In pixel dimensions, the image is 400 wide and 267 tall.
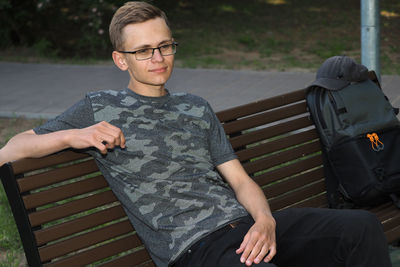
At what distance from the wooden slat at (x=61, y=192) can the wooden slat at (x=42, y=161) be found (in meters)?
0.11

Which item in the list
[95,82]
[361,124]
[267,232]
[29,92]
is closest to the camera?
[267,232]

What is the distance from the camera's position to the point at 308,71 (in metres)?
10.3

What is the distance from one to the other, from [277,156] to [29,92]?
6088 millimetres

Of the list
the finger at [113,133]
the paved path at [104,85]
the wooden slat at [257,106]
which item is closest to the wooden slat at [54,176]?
the finger at [113,133]

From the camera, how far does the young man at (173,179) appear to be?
2803 millimetres

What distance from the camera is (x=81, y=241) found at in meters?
3.01

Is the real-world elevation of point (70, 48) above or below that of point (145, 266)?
above

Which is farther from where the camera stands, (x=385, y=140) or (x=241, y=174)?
(x=385, y=140)

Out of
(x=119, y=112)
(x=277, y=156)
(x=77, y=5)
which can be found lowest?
(x=277, y=156)

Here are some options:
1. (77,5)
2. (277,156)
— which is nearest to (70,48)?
(77,5)

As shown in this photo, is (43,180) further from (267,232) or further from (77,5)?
(77,5)

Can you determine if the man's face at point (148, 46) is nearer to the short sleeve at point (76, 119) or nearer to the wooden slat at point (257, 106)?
Result: the short sleeve at point (76, 119)

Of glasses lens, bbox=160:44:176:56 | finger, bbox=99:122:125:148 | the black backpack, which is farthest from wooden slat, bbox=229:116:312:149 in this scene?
finger, bbox=99:122:125:148

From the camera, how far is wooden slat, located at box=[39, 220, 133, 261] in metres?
2.89
